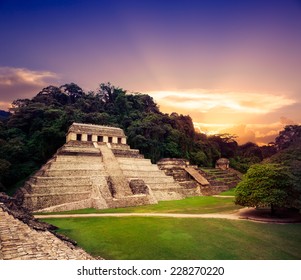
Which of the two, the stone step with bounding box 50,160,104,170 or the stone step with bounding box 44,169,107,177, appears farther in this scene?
the stone step with bounding box 50,160,104,170

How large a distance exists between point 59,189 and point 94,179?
338cm

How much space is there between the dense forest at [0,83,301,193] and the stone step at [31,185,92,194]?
24.6ft

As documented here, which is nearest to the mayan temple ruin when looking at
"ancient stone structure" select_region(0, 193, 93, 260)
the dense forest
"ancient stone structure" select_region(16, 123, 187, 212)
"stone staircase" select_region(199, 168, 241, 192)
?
"ancient stone structure" select_region(16, 123, 187, 212)

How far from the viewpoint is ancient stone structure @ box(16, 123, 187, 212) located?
70.3ft

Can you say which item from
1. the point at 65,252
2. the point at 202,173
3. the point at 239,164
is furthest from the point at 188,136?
the point at 65,252

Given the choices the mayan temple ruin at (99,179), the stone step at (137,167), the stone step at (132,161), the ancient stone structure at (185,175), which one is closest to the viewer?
the mayan temple ruin at (99,179)

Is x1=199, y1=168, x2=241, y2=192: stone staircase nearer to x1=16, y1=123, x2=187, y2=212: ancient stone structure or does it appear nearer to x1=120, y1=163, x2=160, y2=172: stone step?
x1=16, y1=123, x2=187, y2=212: ancient stone structure

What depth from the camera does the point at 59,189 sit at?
73.1 feet

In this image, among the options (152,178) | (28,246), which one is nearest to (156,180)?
(152,178)

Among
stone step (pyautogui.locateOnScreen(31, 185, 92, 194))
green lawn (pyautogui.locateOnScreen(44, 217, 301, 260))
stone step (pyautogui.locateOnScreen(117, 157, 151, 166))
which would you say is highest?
stone step (pyautogui.locateOnScreen(117, 157, 151, 166))

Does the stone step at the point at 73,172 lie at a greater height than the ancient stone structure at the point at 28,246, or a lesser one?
greater

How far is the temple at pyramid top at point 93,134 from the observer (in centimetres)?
3276

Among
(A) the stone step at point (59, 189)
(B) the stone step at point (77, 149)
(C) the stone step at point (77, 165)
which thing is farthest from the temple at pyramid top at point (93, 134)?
(A) the stone step at point (59, 189)

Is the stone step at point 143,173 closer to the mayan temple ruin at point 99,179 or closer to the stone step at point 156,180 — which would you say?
the mayan temple ruin at point 99,179
